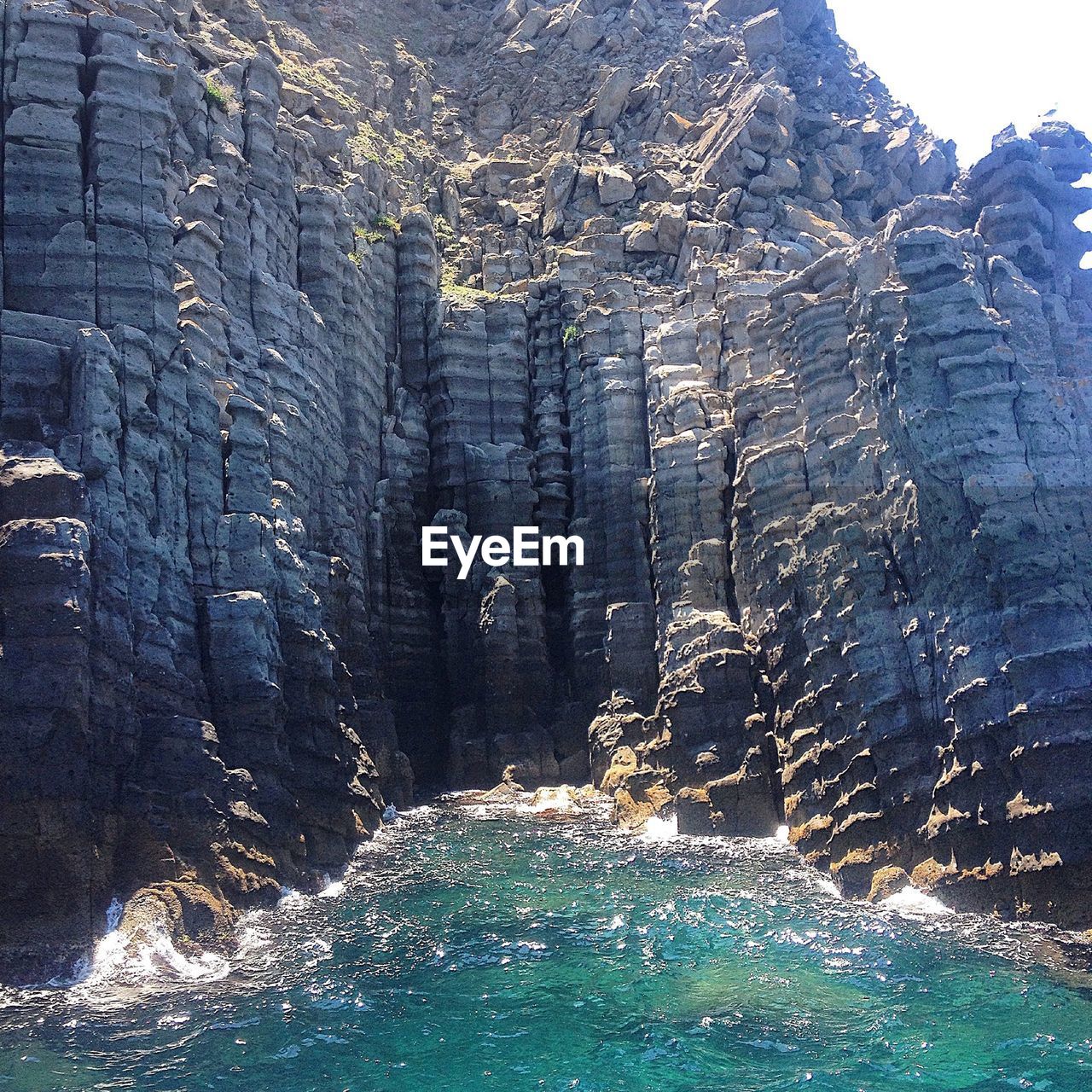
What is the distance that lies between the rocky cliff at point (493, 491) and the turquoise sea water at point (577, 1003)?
96.1 inches

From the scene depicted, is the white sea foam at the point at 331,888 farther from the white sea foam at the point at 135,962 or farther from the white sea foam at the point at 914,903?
the white sea foam at the point at 914,903

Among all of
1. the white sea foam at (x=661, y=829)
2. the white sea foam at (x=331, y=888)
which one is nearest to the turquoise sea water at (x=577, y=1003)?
the white sea foam at (x=331, y=888)

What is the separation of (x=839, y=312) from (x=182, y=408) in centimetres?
2367

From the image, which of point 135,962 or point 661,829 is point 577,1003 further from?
point 661,829

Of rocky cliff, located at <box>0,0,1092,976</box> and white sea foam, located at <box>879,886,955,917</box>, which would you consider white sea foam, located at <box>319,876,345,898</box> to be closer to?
rocky cliff, located at <box>0,0,1092,976</box>

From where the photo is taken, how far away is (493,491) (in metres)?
60.6

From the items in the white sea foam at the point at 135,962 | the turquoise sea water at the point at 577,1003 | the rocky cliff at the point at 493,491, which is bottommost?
the turquoise sea water at the point at 577,1003

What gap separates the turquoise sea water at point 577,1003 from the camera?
22.6m

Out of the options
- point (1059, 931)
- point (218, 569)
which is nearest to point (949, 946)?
point (1059, 931)

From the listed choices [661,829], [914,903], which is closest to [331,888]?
[661,829]

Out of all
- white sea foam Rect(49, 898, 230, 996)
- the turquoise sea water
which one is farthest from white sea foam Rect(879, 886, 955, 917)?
white sea foam Rect(49, 898, 230, 996)

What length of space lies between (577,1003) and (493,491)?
36538mm

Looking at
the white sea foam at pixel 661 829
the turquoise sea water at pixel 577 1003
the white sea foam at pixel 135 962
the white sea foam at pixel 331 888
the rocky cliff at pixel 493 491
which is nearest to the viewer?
the turquoise sea water at pixel 577 1003

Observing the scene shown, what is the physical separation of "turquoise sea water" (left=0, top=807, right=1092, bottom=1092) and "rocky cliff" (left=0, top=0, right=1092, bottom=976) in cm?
244
